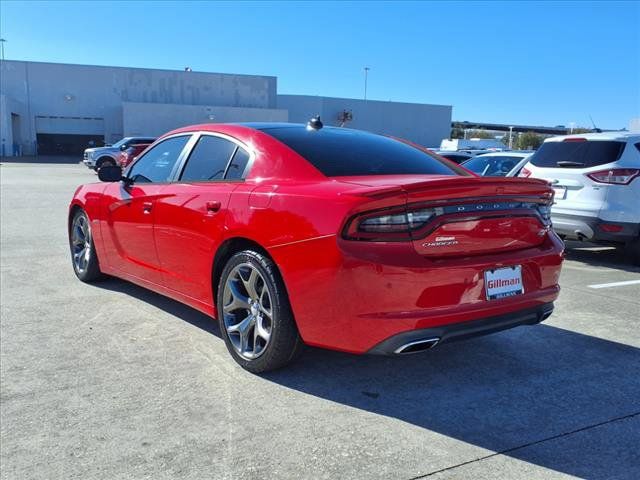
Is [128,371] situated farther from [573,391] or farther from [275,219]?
[573,391]

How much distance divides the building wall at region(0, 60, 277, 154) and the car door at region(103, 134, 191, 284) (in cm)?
5000

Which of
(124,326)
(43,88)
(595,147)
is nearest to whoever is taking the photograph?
(124,326)

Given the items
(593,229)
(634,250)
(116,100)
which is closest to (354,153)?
(593,229)

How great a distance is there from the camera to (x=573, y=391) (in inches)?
138

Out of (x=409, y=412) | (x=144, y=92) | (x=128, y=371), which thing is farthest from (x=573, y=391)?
(x=144, y=92)

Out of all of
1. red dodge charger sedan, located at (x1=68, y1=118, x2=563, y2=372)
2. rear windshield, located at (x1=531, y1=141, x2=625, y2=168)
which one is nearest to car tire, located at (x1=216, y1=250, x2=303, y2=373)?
red dodge charger sedan, located at (x1=68, y1=118, x2=563, y2=372)

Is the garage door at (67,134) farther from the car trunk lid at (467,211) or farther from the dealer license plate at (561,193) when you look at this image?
the car trunk lid at (467,211)

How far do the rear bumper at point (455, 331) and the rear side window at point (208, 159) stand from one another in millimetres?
1762

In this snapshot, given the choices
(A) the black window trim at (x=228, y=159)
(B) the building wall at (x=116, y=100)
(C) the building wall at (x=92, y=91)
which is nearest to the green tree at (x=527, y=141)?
(B) the building wall at (x=116, y=100)

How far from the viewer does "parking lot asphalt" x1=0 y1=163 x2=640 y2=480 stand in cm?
271

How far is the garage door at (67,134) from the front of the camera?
169ft

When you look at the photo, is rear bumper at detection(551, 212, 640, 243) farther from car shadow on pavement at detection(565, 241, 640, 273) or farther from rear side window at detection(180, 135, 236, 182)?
rear side window at detection(180, 135, 236, 182)

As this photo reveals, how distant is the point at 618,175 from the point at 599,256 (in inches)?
65.7

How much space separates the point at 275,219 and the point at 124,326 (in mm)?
1969
